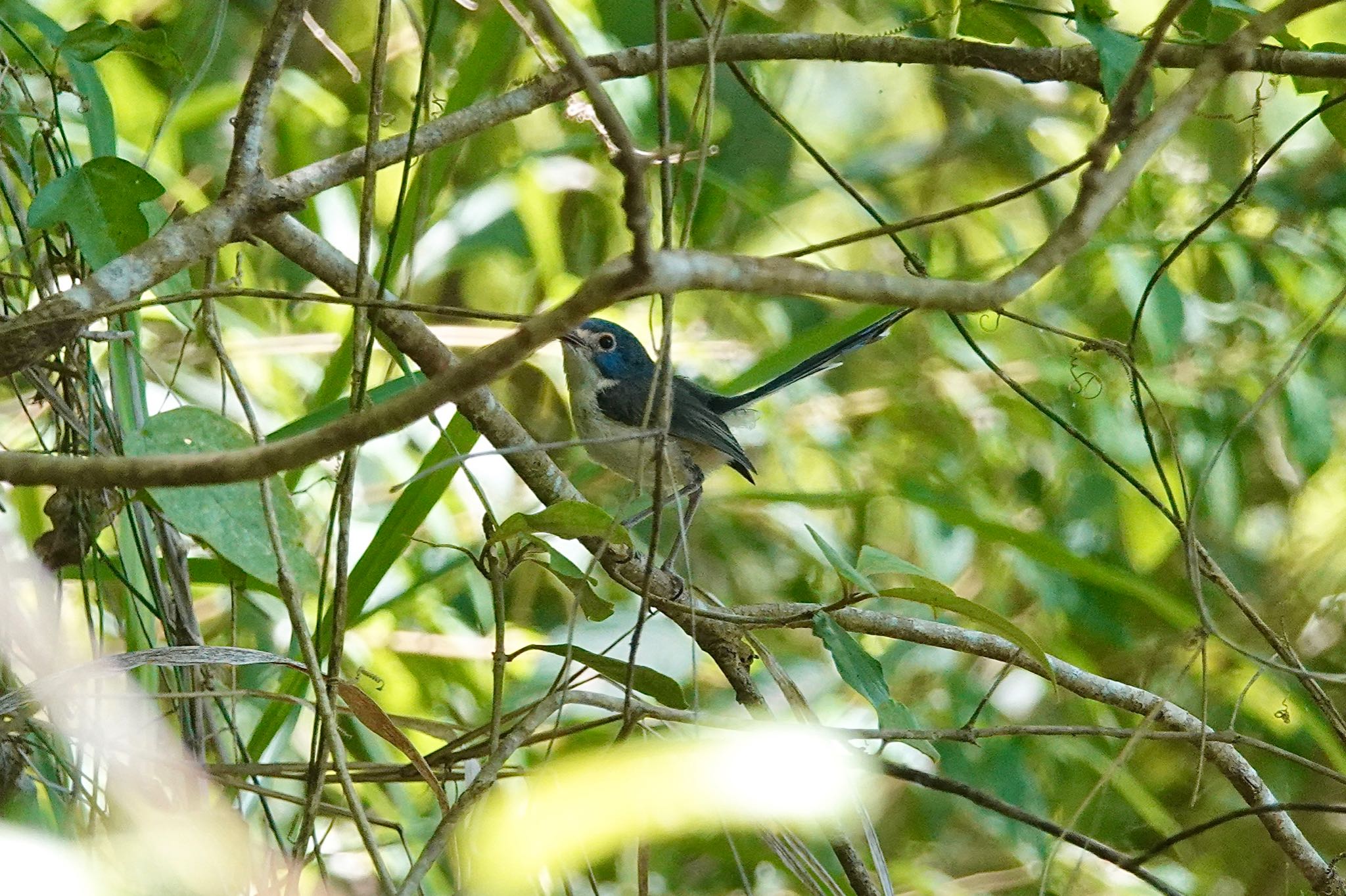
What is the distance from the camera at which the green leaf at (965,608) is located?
189 cm

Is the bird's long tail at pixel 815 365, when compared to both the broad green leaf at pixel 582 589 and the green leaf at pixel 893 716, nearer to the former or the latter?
the broad green leaf at pixel 582 589

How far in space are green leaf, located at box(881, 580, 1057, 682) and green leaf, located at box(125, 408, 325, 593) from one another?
3.03ft

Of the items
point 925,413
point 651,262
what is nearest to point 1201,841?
point 925,413

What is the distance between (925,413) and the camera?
5258 mm

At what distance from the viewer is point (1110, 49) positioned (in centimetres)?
186

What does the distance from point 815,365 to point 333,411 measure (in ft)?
5.87

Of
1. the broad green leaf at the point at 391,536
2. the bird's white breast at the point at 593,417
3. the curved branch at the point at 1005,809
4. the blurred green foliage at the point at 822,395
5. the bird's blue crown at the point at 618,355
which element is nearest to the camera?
the curved branch at the point at 1005,809

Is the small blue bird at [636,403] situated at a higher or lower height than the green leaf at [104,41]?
higher

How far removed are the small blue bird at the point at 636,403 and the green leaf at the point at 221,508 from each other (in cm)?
189

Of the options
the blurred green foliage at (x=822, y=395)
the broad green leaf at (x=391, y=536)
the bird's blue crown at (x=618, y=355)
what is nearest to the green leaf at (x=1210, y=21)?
the blurred green foliage at (x=822, y=395)

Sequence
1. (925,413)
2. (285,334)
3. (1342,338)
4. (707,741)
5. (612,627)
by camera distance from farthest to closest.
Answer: (925,413) → (1342,338) → (285,334) → (612,627) → (707,741)

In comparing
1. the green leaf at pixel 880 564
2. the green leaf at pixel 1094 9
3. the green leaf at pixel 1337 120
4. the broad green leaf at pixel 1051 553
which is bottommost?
the green leaf at pixel 880 564

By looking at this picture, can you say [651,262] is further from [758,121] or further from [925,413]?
[925,413]

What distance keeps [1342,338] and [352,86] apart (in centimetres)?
378
